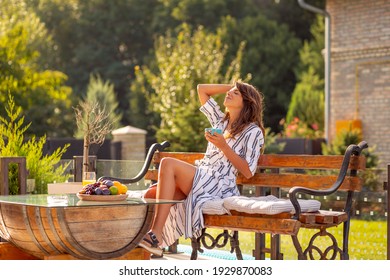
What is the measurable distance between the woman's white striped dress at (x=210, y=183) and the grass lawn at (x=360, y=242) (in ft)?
4.40

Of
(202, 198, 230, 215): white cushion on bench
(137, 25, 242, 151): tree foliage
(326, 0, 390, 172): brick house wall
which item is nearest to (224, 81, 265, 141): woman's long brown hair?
(202, 198, 230, 215): white cushion on bench

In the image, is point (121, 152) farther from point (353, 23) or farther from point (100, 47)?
point (100, 47)

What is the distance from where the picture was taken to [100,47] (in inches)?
1599

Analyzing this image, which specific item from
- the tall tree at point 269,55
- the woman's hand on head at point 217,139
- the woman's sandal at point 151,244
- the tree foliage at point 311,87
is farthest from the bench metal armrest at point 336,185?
the tall tree at point 269,55

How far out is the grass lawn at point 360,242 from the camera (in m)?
7.45

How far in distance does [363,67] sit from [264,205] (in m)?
13.6

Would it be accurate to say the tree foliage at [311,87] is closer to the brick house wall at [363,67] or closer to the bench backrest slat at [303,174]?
the brick house wall at [363,67]

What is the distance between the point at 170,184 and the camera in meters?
6.62

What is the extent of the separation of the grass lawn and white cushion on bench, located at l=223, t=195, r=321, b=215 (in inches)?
53.0

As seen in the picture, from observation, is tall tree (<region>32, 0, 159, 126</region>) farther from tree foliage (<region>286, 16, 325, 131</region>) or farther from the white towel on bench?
the white towel on bench

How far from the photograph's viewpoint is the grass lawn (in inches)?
293

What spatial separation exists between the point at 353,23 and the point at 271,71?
16.3m
